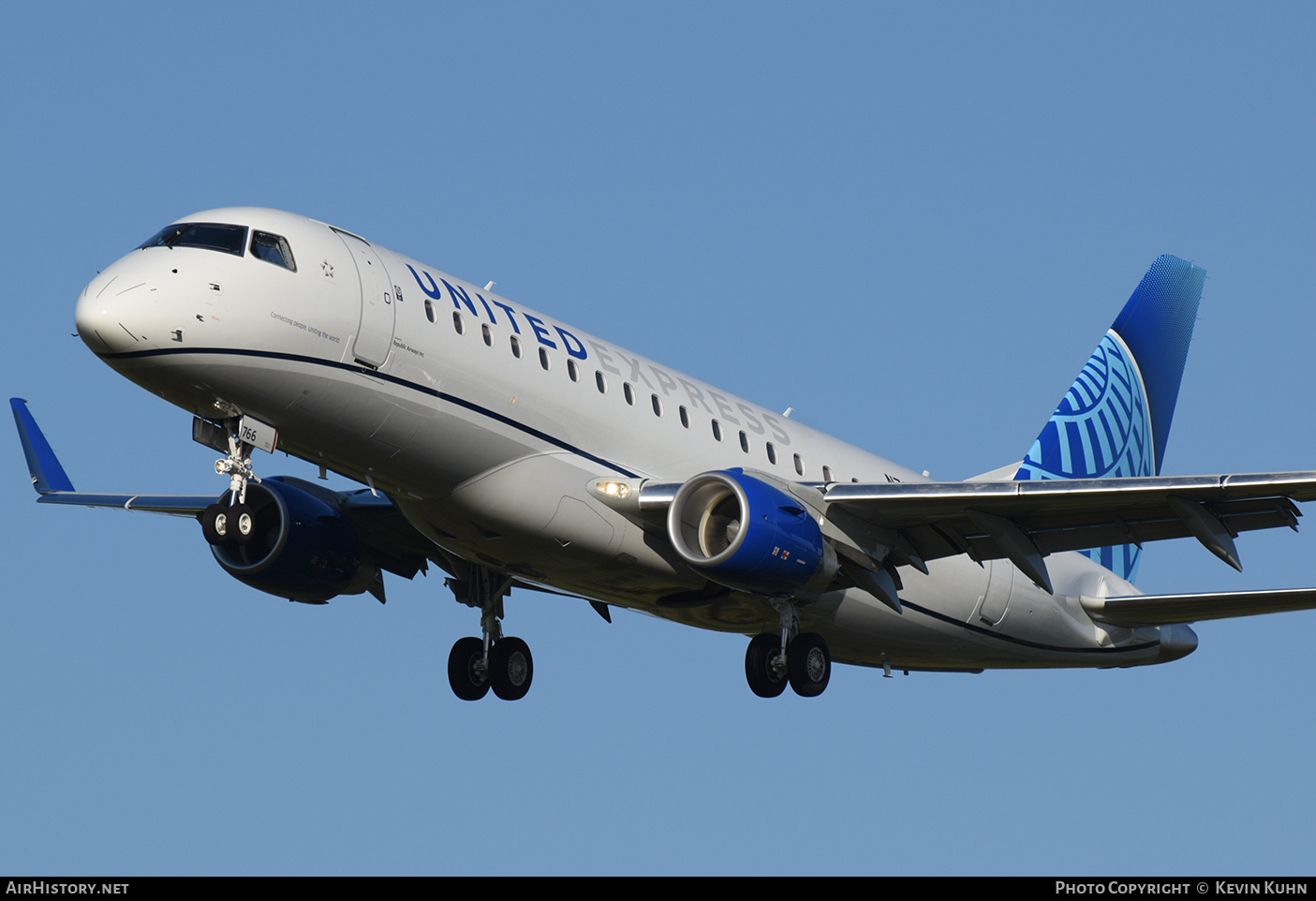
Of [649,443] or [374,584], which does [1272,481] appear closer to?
[649,443]

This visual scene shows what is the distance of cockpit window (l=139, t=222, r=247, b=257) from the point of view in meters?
22.8

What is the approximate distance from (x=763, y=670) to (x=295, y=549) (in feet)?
26.6

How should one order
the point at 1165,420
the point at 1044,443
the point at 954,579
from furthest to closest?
the point at 1165,420, the point at 1044,443, the point at 954,579

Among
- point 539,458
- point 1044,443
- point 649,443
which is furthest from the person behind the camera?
point 1044,443

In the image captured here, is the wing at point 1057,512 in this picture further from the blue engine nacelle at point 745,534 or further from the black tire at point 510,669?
the black tire at point 510,669

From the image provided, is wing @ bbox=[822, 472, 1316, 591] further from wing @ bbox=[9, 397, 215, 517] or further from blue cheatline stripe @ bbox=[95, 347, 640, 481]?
wing @ bbox=[9, 397, 215, 517]

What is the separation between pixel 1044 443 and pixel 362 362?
1799cm

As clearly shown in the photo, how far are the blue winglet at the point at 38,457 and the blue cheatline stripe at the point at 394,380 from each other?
1086 centimetres

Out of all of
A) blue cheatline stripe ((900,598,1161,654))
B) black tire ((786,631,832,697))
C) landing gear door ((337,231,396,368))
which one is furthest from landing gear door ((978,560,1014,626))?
landing gear door ((337,231,396,368))

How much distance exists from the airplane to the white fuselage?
4 centimetres

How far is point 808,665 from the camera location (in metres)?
27.7

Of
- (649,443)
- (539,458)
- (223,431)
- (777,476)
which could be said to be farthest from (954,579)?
(223,431)

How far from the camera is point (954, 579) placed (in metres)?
30.9

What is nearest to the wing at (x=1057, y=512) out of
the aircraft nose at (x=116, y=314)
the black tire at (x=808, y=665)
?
the black tire at (x=808, y=665)
